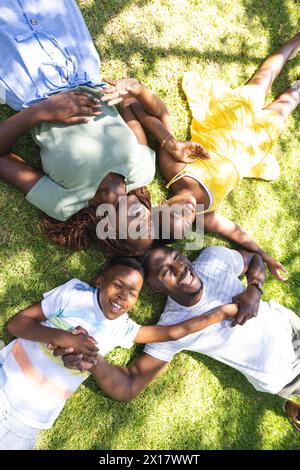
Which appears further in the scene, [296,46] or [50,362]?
[296,46]

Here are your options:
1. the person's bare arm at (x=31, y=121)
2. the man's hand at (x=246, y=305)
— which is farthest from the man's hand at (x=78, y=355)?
the man's hand at (x=246, y=305)

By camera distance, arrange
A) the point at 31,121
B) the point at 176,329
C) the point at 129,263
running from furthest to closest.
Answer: the point at 176,329 → the point at 129,263 → the point at 31,121

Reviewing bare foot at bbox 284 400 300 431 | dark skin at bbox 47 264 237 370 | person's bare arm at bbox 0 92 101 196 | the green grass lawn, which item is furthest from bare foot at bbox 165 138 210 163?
bare foot at bbox 284 400 300 431

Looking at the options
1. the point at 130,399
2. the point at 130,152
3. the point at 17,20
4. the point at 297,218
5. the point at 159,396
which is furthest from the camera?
the point at 297,218

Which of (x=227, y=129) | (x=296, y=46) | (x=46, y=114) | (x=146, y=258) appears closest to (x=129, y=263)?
(x=146, y=258)

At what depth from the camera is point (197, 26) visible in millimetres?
3980

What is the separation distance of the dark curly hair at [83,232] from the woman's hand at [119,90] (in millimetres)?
662

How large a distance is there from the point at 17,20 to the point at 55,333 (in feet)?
6.66

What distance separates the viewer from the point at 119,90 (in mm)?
3250

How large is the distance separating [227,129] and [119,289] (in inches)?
65.0

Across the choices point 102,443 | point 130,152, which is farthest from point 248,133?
point 102,443

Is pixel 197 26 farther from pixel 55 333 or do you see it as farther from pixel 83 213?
pixel 55 333

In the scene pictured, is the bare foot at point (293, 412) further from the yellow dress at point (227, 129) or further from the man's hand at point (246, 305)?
the yellow dress at point (227, 129)

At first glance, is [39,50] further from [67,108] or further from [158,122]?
[158,122]
